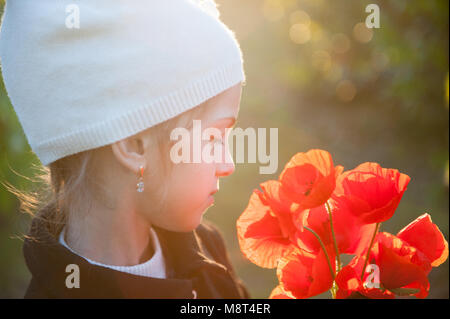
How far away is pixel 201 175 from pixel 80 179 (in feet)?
1.14

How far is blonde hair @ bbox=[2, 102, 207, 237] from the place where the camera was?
1.16 meters

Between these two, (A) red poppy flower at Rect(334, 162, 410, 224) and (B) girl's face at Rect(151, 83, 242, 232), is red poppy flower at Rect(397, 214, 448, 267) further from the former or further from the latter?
(B) girl's face at Rect(151, 83, 242, 232)

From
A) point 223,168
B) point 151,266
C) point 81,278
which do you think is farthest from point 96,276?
point 223,168

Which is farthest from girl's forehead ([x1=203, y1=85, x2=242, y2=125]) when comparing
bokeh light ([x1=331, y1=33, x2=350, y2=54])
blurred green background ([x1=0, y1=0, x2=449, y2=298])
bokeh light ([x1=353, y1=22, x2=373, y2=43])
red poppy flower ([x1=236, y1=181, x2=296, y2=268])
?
bokeh light ([x1=331, y1=33, x2=350, y2=54])

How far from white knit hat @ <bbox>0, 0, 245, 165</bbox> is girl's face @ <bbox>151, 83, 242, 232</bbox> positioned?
0.27ft

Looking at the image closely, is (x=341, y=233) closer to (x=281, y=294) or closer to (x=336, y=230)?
(x=336, y=230)

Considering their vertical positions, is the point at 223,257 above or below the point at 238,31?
below

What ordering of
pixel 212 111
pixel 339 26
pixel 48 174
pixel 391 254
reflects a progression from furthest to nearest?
pixel 339 26
pixel 48 174
pixel 212 111
pixel 391 254

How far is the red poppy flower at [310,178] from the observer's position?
0.69 m

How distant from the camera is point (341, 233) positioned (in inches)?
29.2

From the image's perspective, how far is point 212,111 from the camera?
1.18m
